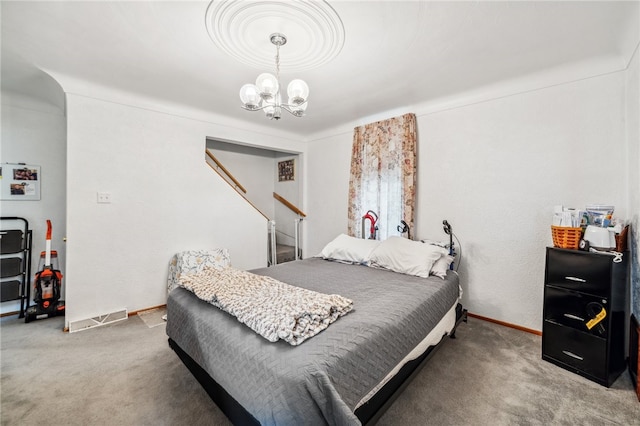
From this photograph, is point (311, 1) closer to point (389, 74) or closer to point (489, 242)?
point (389, 74)

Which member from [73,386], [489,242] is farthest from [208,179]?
[489,242]

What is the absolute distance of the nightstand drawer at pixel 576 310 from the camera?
1.82 metres

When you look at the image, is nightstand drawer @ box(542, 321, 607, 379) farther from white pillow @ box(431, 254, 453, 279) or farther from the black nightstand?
white pillow @ box(431, 254, 453, 279)

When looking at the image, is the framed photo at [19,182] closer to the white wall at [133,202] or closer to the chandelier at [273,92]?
the white wall at [133,202]

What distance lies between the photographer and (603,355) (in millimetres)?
1794

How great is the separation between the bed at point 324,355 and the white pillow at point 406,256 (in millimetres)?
280

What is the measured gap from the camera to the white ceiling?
1647 millimetres

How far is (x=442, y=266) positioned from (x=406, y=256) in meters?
0.33

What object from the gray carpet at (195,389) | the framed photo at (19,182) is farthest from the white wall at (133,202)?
the framed photo at (19,182)

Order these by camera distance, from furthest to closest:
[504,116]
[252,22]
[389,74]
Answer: [504,116] → [389,74] → [252,22]

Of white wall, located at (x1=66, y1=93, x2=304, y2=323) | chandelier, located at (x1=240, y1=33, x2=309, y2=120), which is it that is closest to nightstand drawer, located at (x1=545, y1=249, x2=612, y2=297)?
chandelier, located at (x1=240, y1=33, x2=309, y2=120)

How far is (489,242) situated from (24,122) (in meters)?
5.34

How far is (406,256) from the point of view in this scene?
8.41 ft

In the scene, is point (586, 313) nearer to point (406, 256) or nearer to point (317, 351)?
point (406, 256)
